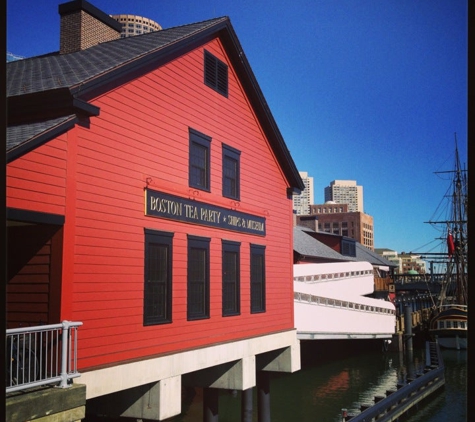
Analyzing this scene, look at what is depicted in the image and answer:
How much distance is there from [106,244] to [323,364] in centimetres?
3102

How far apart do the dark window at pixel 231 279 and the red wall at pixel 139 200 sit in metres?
0.30

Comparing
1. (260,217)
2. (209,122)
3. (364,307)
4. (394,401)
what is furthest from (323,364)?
(209,122)

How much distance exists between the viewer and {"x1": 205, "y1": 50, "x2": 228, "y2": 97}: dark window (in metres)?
15.3

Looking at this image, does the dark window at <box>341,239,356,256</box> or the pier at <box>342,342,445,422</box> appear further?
the dark window at <box>341,239,356,256</box>

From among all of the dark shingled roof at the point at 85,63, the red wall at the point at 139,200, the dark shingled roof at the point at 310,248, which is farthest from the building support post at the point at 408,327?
the dark shingled roof at the point at 85,63

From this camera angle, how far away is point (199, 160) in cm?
1438

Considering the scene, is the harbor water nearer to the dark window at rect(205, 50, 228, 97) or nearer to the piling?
the piling

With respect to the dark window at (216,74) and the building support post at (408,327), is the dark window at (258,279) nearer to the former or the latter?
the dark window at (216,74)

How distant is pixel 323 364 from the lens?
1521 inches

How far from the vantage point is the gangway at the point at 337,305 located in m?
24.3

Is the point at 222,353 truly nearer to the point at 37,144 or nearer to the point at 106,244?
the point at 106,244

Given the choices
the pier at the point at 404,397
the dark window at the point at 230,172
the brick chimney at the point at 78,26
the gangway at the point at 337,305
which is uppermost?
the brick chimney at the point at 78,26

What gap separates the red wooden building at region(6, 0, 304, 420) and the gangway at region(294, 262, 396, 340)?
553cm

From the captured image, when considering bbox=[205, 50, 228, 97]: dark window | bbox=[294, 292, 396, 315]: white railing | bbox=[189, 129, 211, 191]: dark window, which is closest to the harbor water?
bbox=[294, 292, 396, 315]: white railing
